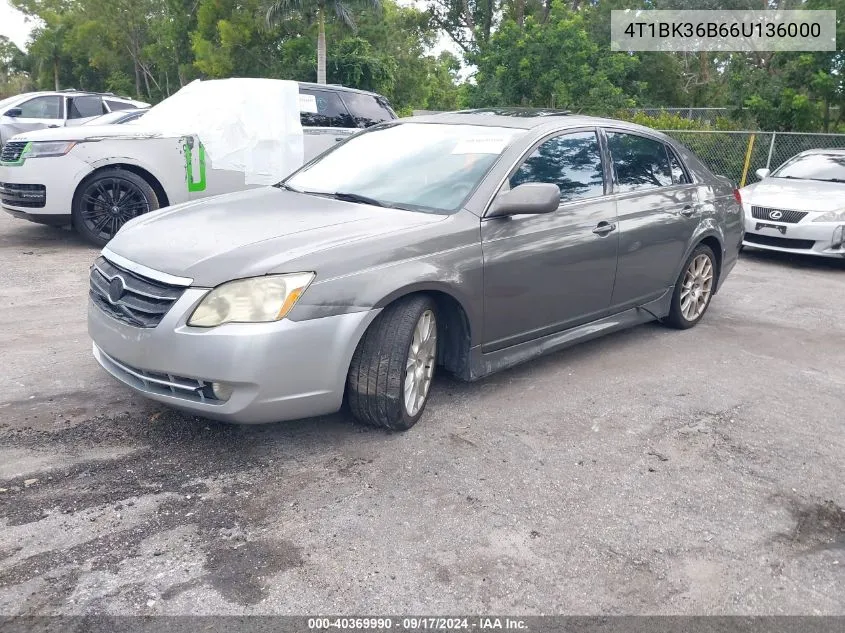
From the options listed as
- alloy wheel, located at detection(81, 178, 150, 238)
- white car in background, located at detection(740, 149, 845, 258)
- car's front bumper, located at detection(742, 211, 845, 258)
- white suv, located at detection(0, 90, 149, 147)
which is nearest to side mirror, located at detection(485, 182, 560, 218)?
alloy wheel, located at detection(81, 178, 150, 238)

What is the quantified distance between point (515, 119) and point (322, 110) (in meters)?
5.08

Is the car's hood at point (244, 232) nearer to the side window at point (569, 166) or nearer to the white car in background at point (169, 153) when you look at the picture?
the side window at point (569, 166)

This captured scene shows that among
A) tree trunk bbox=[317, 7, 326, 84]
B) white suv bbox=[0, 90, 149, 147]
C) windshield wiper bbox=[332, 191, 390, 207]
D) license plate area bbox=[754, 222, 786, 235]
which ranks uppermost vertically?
tree trunk bbox=[317, 7, 326, 84]

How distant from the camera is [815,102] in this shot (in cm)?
1680

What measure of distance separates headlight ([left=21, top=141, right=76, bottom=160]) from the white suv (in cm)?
762

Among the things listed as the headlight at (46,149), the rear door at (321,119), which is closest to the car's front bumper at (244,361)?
the headlight at (46,149)

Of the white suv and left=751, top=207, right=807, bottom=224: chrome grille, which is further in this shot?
the white suv

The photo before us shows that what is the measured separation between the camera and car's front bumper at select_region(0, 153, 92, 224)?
808 cm

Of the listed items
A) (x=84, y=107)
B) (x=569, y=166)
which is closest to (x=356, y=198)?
(x=569, y=166)

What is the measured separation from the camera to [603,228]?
194 inches

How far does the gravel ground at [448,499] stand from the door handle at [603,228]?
92cm

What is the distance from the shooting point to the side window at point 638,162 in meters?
5.30

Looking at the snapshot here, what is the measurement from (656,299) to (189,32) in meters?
39.1

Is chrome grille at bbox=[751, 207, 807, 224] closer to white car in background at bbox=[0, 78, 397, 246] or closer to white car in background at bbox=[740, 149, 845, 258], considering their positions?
white car in background at bbox=[740, 149, 845, 258]
